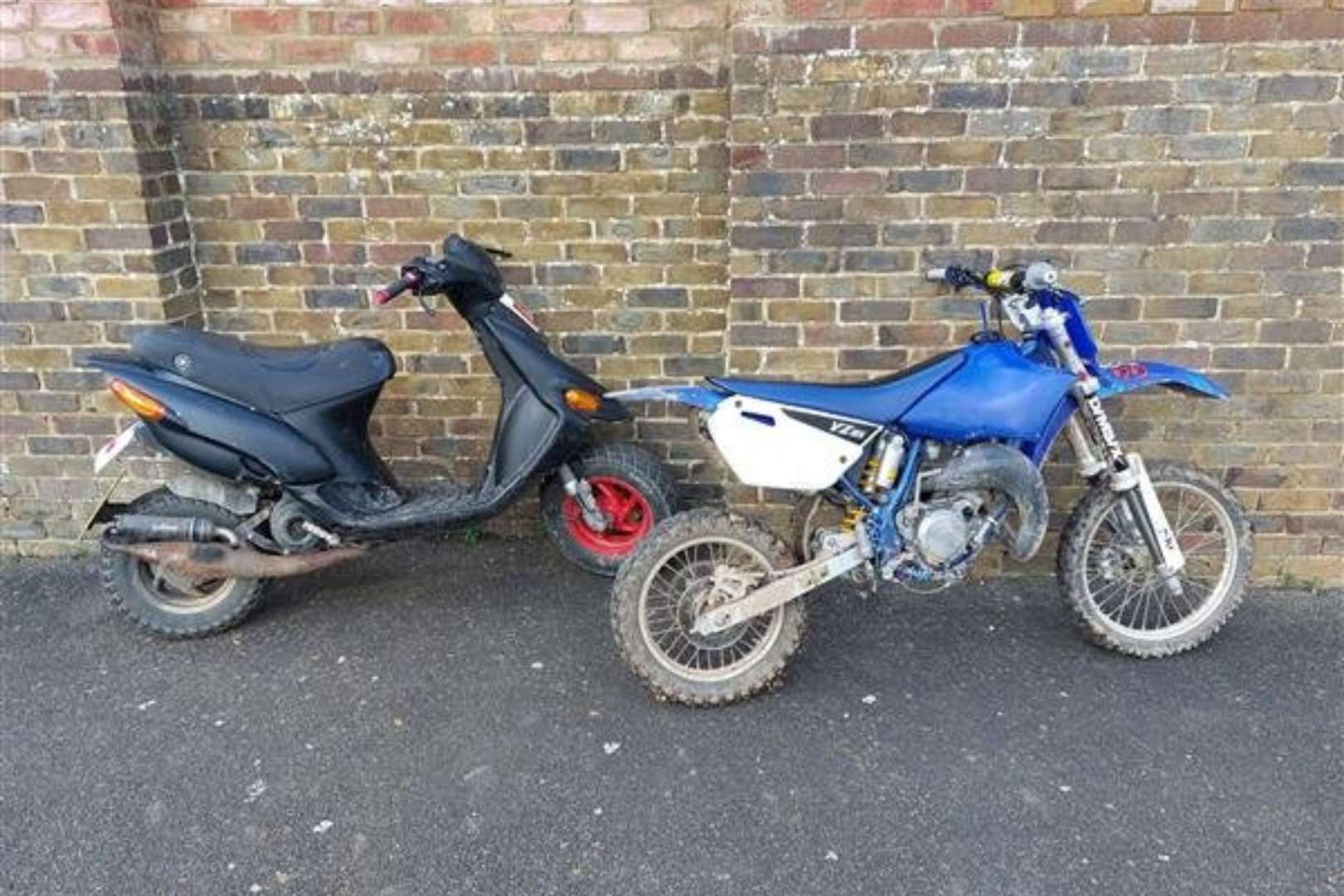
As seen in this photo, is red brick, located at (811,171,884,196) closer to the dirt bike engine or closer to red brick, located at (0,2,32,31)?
the dirt bike engine

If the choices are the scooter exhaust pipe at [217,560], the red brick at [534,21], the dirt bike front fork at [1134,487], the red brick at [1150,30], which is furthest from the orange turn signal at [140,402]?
the red brick at [1150,30]

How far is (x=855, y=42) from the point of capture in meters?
3.16

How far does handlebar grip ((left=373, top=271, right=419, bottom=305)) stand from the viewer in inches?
124

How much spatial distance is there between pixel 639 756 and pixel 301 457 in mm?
1469

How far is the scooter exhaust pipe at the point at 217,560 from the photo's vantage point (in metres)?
3.16

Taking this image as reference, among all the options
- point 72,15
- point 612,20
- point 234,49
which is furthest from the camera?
point 234,49

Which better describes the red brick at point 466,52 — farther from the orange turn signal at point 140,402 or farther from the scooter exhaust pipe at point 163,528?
the scooter exhaust pipe at point 163,528

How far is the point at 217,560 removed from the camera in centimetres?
318

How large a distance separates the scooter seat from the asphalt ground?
0.82 metres

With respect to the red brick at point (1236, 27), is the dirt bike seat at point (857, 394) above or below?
below

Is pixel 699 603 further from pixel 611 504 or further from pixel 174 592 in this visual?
pixel 174 592

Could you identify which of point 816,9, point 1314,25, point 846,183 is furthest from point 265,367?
point 1314,25

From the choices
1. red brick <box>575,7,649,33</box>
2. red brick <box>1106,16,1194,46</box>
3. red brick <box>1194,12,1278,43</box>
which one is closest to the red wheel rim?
red brick <box>575,7,649,33</box>

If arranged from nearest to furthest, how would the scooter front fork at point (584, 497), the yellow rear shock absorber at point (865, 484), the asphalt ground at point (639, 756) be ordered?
the asphalt ground at point (639, 756) < the yellow rear shock absorber at point (865, 484) < the scooter front fork at point (584, 497)
